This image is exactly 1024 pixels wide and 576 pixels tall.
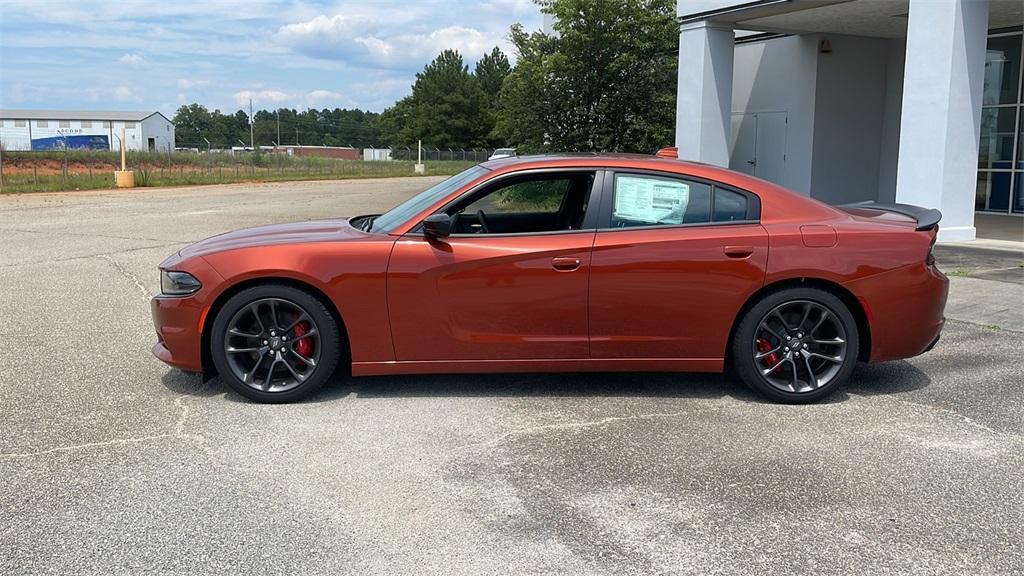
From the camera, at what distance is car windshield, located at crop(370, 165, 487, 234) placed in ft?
17.4

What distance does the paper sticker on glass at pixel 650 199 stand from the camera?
5.19 meters

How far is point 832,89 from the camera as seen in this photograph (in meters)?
17.9

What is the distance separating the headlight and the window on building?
16.5 m

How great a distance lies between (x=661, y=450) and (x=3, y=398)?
401 centimetres

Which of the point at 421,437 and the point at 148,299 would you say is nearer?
the point at 421,437

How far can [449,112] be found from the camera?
95.6m

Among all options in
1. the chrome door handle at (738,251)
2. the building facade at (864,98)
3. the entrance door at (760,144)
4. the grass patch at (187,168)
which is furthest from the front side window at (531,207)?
the grass patch at (187,168)

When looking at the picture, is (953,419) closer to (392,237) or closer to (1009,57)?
(392,237)

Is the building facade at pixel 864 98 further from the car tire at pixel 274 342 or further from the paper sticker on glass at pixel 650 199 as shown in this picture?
the car tire at pixel 274 342

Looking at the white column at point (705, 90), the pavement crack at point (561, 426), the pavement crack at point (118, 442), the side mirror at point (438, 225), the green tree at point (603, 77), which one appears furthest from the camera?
the green tree at point (603, 77)

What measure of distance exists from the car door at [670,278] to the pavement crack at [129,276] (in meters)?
5.63

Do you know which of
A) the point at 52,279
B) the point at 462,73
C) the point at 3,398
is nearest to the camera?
the point at 3,398

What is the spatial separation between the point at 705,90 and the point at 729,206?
1208 centimetres

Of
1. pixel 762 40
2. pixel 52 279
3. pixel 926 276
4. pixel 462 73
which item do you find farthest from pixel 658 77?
pixel 462 73
